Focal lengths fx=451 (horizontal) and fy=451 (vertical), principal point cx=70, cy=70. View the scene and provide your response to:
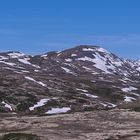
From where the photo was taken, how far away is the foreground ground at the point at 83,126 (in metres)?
72.2

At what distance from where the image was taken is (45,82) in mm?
179625

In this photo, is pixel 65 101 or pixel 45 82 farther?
pixel 45 82

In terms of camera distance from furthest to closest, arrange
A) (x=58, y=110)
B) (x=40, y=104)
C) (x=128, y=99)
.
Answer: (x=128, y=99), (x=40, y=104), (x=58, y=110)

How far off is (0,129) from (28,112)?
128ft

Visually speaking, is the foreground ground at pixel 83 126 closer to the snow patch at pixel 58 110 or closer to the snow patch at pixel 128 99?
the snow patch at pixel 58 110

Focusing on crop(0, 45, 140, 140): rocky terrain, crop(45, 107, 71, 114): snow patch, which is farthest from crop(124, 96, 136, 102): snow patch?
crop(45, 107, 71, 114): snow patch

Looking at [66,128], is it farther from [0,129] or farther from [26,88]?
[26,88]

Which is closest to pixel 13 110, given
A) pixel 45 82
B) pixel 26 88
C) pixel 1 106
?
pixel 1 106

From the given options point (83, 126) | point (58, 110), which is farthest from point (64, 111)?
point (83, 126)

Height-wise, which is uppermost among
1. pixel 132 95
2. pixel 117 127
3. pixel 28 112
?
pixel 132 95

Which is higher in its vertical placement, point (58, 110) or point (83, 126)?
point (58, 110)

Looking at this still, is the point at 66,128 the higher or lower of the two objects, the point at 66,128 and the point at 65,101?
the lower

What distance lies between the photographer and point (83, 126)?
90188 millimetres

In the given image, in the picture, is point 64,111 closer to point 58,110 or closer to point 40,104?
point 58,110
